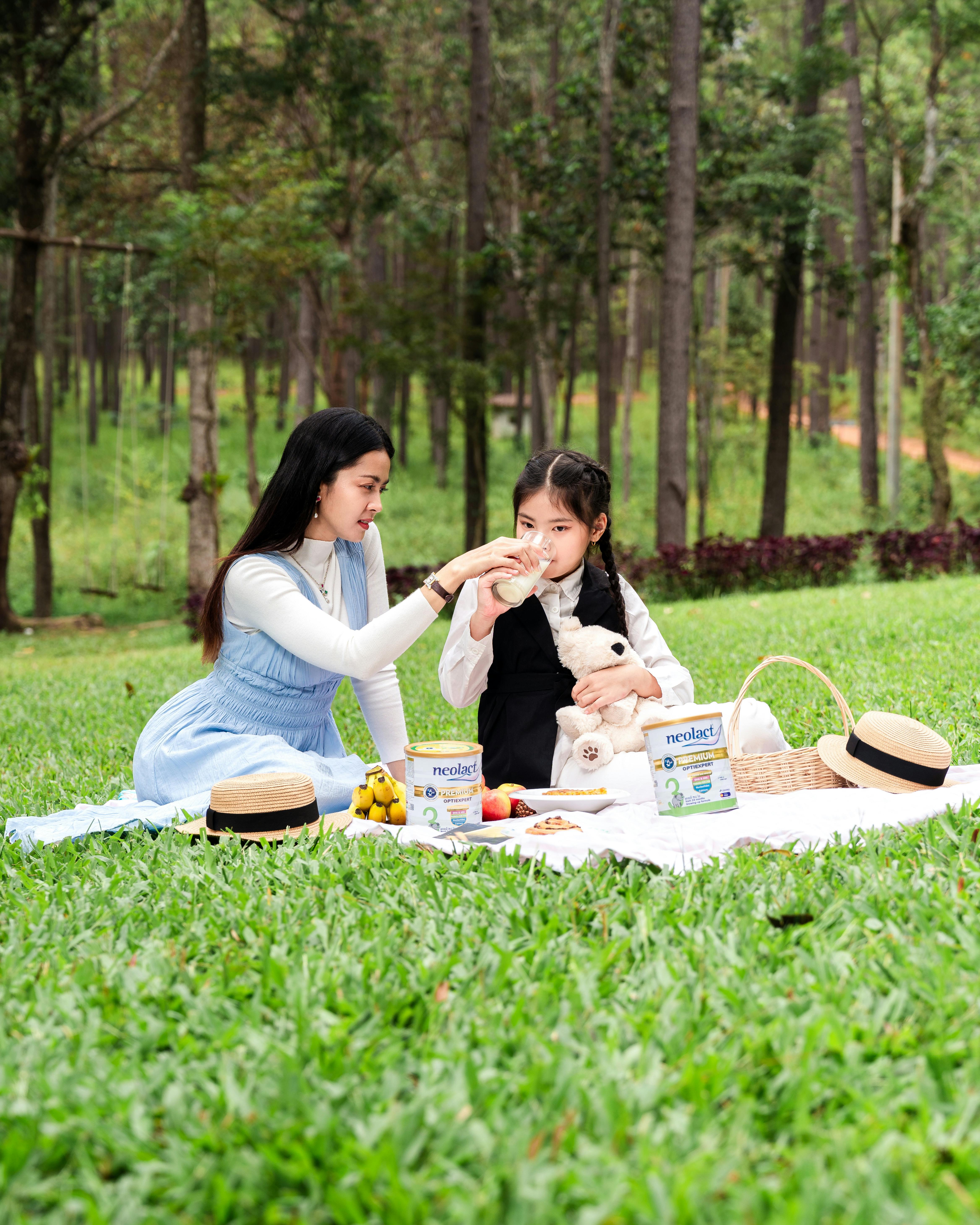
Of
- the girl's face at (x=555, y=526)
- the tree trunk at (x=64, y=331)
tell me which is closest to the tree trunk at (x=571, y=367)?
the tree trunk at (x=64, y=331)

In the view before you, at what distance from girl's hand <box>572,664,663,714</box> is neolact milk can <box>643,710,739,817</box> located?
0.45 meters

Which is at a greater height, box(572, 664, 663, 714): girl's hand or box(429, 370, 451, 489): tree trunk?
box(429, 370, 451, 489): tree trunk

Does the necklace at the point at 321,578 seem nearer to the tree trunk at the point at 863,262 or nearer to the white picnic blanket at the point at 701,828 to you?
the white picnic blanket at the point at 701,828

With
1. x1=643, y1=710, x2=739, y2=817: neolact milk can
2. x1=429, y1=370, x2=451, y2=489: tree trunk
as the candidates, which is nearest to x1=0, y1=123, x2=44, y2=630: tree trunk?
x1=429, y1=370, x2=451, y2=489: tree trunk

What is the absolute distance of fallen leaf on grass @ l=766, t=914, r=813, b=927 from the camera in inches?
84.2

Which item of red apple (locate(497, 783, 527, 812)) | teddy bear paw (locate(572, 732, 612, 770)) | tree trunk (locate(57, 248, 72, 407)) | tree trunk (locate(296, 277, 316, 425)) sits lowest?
red apple (locate(497, 783, 527, 812))

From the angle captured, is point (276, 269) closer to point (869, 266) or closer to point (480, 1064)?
point (869, 266)

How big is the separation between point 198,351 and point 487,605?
37.9 ft

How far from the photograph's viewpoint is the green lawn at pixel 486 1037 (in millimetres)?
1335

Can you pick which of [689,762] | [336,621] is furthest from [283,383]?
[689,762]

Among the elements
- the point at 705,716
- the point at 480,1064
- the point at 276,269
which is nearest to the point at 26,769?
the point at 705,716

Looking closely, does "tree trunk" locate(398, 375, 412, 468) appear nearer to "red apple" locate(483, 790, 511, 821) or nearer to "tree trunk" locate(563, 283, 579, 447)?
"tree trunk" locate(563, 283, 579, 447)

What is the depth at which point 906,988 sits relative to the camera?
70.2 inches

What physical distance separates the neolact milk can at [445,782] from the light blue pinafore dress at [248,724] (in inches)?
21.0
